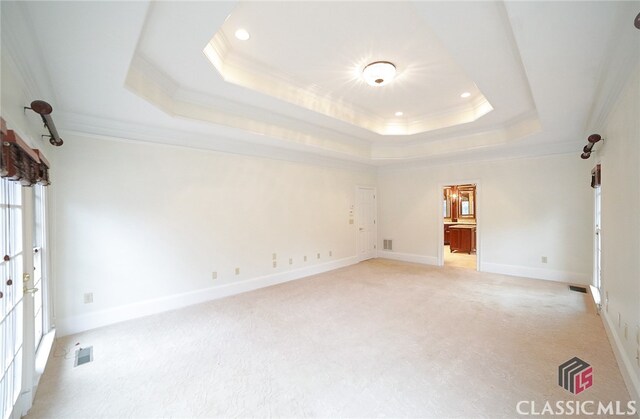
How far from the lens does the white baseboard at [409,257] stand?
6.31 meters

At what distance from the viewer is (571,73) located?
2285 mm

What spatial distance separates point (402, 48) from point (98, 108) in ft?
10.8

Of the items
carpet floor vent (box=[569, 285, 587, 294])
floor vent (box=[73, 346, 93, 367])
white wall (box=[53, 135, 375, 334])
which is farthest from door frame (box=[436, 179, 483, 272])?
floor vent (box=[73, 346, 93, 367])

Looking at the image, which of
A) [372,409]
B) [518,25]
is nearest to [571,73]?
[518,25]

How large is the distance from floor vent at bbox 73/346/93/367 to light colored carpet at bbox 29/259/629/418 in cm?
7

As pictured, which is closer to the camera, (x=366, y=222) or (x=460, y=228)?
(x=366, y=222)

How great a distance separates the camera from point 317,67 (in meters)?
3.09

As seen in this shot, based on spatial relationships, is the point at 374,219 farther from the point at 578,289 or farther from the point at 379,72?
the point at 379,72

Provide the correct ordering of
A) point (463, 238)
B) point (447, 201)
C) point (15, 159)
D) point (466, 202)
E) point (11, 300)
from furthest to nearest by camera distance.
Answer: point (447, 201) → point (466, 202) → point (463, 238) → point (11, 300) → point (15, 159)

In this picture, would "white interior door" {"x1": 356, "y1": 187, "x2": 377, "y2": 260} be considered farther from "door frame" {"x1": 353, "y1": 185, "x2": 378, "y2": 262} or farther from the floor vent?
the floor vent

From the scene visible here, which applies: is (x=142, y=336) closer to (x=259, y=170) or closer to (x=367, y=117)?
(x=259, y=170)

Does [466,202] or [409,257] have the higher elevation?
[466,202]

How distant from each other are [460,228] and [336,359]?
7.02 m

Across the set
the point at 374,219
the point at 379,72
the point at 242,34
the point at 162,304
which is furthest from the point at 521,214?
the point at 162,304
